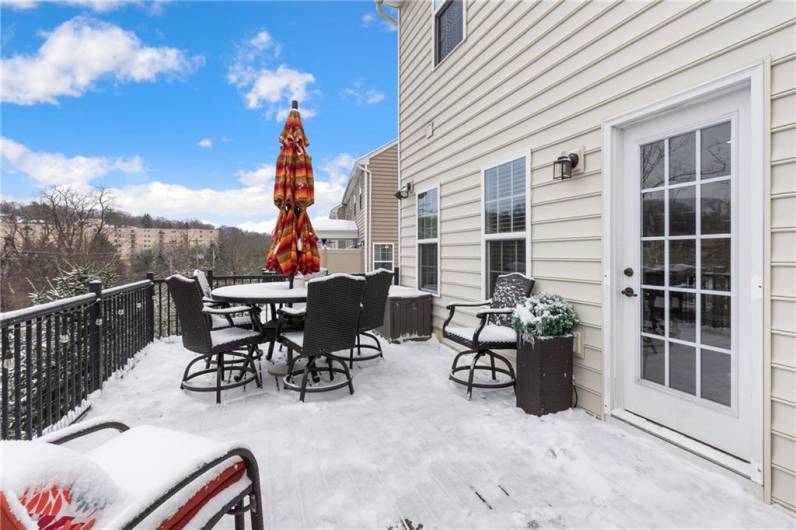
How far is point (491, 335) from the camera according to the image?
10.3 feet

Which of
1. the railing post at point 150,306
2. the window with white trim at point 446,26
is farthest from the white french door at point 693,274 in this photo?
the railing post at point 150,306

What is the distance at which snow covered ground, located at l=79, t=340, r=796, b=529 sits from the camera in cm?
171

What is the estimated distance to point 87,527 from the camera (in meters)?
0.85

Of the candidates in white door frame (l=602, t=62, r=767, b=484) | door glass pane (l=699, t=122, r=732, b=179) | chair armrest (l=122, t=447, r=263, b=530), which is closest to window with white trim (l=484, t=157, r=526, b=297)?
white door frame (l=602, t=62, r=767, b=484)

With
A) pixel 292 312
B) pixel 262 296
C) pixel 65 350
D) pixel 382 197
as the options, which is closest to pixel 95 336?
pixel 65 350

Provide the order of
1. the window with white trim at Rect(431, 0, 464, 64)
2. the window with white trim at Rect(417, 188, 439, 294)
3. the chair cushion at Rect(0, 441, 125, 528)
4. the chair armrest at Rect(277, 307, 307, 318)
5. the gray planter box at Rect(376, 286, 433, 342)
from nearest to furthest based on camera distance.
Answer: the chair cushion at Rect(0, 441, 125, 528) < the chair armrest at Rect(277, 307, 307, 318) < the window with white trim at Rect(431, 0, 464, 64) < the gray planter box at Rect(376, 286, 433, 342) < the window with white trim at Rect(417, 188, 439, 294)

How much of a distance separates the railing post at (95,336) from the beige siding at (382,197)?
8.91 m

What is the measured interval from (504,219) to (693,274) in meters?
1.83

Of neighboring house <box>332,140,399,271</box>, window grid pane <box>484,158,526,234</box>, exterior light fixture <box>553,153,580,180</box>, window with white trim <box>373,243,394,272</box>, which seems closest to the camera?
exterior light fixture <box>553,153,580,180</box>

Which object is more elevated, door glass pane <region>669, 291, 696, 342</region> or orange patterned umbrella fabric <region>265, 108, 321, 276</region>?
orange patterned umbrella fabric <region>265, 108, 321, 276</region>

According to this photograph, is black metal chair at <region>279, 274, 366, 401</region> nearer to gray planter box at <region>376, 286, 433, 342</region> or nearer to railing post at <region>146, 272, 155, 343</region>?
gray planter box at <region>376, 286, 433, 342</region>

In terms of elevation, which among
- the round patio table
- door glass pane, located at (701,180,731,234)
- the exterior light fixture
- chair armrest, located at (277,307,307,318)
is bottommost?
chair armrest, located at (277,307,307,318)

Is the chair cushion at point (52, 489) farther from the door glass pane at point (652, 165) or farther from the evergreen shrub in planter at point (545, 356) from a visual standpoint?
the door glass pane at point (652, 165)

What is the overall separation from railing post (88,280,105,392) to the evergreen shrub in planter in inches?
133
